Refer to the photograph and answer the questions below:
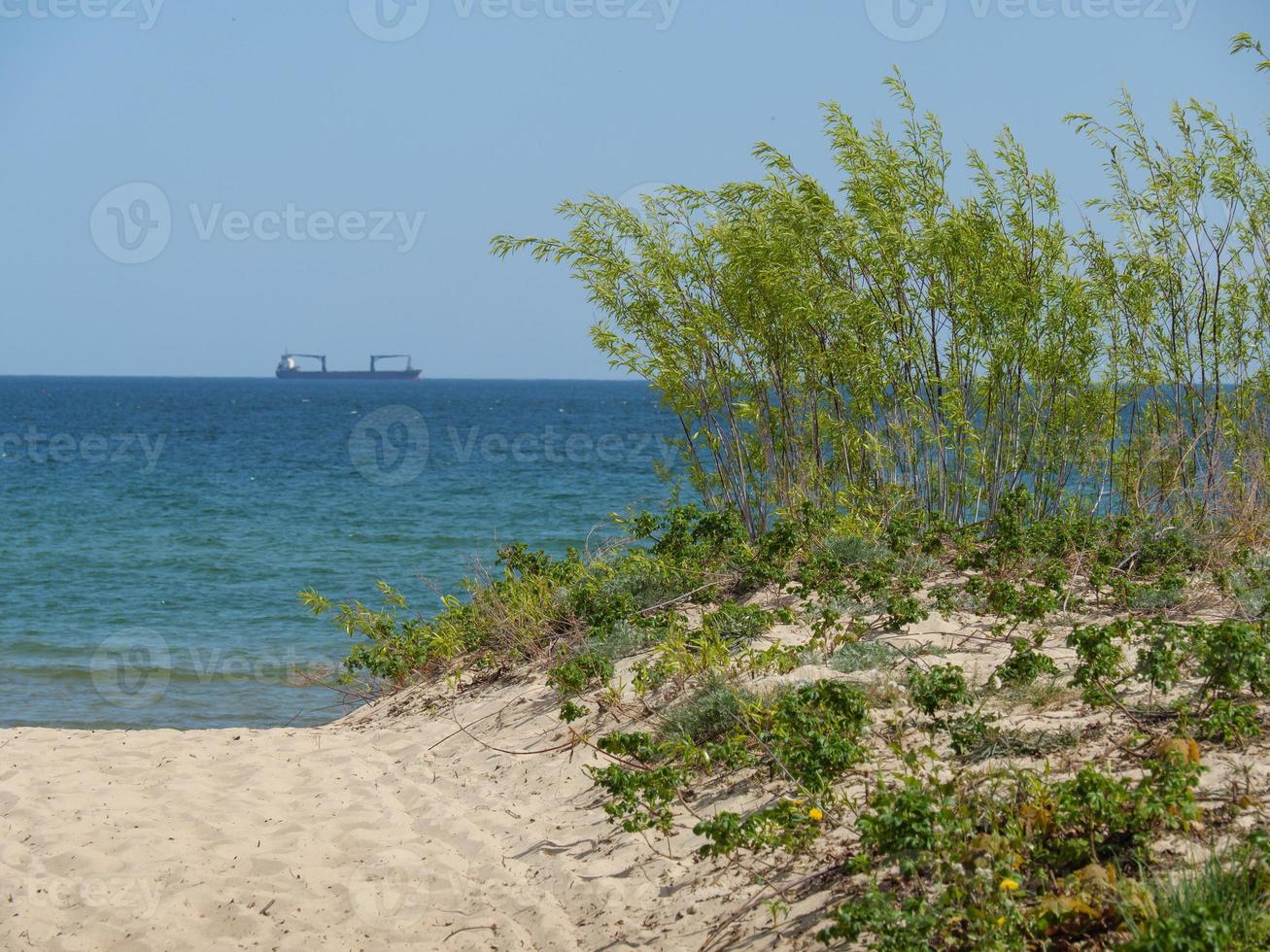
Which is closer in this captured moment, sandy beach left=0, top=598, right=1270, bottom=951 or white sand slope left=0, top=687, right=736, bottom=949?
sandy beach left=0, top=598, right=1270, bottom=951

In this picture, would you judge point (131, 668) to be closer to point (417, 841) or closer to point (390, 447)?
point (417, 841)

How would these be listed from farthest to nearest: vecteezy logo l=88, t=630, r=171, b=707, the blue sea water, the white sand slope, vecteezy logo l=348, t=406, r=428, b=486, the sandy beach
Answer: vecteezy logo l=348, t=406, r=428, b=486 → the blue sea water → vecteezy logo l=88, t=630, r=171, b=707 → the white sand slope → the sandy beach

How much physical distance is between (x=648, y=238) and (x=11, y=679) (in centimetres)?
761

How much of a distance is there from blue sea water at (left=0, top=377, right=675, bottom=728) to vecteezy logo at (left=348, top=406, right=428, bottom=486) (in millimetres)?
226

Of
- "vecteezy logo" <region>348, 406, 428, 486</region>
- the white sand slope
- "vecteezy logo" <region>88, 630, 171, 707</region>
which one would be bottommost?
"vecteezy logo" <region>88, 630, 171, 707</region>

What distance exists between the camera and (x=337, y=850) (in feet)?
16.6

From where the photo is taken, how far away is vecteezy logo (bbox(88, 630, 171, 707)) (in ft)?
33.1

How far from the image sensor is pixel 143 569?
16.5 meters
